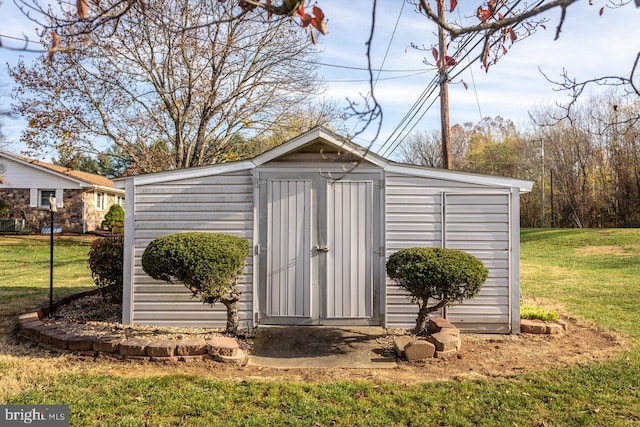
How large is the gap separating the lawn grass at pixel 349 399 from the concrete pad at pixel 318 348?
63 cm

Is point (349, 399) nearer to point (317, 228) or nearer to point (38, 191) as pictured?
point (317, 228)

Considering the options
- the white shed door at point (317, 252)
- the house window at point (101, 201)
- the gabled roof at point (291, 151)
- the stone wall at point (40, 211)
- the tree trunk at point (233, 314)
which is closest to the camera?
the tree trunk at point (233, 314)

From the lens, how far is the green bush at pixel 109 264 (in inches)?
248

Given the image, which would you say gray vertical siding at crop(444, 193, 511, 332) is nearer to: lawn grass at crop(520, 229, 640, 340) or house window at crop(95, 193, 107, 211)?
lawn grass at crop(520, 229, 640, 340)

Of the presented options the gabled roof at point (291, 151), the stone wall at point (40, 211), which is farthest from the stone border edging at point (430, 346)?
the stone wall at point (40, 211)

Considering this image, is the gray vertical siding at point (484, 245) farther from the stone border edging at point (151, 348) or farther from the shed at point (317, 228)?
the stone border edging at point (151, 348)

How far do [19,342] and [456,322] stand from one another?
17.7 feet

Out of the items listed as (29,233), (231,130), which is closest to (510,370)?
(231,130)

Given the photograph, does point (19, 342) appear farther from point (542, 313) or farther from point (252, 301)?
point (542, 313)

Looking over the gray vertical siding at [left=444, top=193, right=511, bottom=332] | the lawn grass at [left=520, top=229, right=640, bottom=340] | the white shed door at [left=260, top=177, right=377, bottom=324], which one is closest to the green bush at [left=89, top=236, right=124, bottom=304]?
the white shed door at [left=260, top=177, right=377, bottom=324]

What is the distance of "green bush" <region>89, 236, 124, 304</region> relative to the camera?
Answer: 20.7ft

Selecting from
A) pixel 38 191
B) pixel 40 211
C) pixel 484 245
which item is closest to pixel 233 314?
pixel 484 245

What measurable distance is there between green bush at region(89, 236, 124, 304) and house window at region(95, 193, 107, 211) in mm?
19020

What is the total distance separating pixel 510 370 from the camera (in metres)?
4.39
